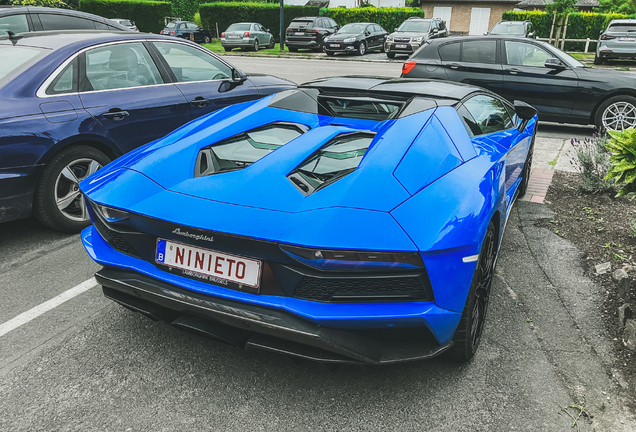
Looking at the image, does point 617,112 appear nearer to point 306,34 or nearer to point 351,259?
point 351,259

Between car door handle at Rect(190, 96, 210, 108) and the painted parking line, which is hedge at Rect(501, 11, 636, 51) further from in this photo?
Result: the painted parking line

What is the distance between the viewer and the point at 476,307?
2.80m

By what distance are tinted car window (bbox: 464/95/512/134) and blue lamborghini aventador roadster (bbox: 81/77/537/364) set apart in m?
0.54

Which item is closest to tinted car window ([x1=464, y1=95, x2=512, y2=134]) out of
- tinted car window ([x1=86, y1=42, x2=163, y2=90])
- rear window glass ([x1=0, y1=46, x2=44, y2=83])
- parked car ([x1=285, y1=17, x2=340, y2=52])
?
tinted car window ([x1=86, y1=42, x2=163, y2=90])

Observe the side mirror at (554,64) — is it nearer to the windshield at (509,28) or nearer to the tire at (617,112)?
the tire at (617,112)

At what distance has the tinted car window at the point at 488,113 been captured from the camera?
351 centimetres

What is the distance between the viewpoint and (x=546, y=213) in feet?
17.2

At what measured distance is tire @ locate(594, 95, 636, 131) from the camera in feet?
28.3

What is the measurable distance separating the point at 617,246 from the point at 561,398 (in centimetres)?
231

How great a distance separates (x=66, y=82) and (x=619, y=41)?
22.2m

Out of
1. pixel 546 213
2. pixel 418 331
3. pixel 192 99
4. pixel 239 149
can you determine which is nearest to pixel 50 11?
pixel 192 99

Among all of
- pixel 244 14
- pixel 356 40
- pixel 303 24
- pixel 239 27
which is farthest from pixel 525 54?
pixel 244 14

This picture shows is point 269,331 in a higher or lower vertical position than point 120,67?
lower

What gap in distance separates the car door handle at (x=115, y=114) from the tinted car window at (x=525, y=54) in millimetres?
6982
